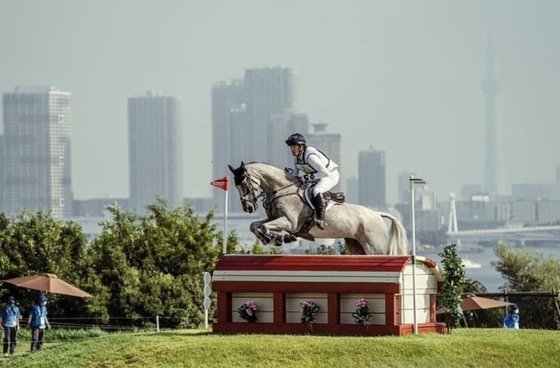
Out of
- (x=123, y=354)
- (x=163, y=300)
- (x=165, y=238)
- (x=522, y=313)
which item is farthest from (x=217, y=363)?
(x=522, y=313)

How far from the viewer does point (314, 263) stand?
1120 inches

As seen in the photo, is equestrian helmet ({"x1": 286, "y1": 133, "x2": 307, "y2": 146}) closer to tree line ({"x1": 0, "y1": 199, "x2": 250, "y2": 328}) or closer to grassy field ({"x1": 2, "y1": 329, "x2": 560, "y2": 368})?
grassy field ({"x1": 2, "y1": 329, "x2": 560, "y2": 368})

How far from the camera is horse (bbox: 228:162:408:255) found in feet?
94.1

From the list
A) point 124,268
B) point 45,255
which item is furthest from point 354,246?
point 45,255

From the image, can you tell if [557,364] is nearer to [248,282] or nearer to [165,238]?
[248,282]

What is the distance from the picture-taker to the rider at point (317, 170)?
28.7 m

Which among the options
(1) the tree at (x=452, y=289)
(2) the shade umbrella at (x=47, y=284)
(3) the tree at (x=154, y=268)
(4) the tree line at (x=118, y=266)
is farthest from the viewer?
(3) the tree at (x=154, y=268)

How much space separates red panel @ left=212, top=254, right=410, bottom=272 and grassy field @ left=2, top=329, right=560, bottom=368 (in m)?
1.37

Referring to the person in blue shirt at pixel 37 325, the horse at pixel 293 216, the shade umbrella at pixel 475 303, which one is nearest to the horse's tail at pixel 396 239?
the horse at pixel 293 216

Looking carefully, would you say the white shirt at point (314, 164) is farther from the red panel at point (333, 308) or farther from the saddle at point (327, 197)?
the red panel at point (333, 308)

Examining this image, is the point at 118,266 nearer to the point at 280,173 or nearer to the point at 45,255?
the point at 45,255

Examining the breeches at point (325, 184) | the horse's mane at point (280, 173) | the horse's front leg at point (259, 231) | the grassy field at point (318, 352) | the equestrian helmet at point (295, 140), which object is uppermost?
the equestrian helmet at point (295, 140)

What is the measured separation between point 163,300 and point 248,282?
17.5m

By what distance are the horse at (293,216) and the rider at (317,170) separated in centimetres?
20
